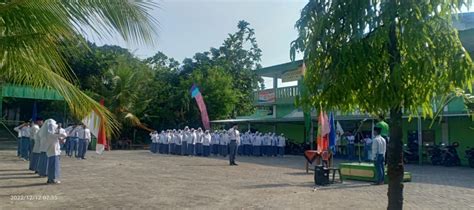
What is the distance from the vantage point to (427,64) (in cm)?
286

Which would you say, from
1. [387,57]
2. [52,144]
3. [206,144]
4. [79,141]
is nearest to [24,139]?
[79,141]

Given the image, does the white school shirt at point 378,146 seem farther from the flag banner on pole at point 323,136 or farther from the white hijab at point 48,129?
the white hijab at point 48,129

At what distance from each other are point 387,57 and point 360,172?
10.2 meters

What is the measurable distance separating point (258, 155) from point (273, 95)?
4.95m

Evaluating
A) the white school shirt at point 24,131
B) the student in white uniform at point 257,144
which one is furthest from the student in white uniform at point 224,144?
the white school shirt at point 24,131

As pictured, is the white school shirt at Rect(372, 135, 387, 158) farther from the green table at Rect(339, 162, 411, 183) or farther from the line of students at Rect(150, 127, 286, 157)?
the line of students at Rect(150, 127, 286, 157)

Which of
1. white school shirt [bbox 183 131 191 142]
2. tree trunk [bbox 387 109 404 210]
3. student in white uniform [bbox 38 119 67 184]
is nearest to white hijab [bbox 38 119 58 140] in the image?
student in white uniform [bbox 38 119 67 184]

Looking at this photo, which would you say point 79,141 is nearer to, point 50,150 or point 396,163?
point 50,150

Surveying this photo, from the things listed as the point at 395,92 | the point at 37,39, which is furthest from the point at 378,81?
the point at 37,39

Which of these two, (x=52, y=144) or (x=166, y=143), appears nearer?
(x=52, y=144)

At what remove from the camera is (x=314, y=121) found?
83.5ft

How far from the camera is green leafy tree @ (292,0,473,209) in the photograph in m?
2.89

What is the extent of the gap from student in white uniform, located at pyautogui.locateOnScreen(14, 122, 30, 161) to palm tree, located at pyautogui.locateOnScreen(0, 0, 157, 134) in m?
14.7

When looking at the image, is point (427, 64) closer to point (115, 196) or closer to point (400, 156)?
point (400, 156)
